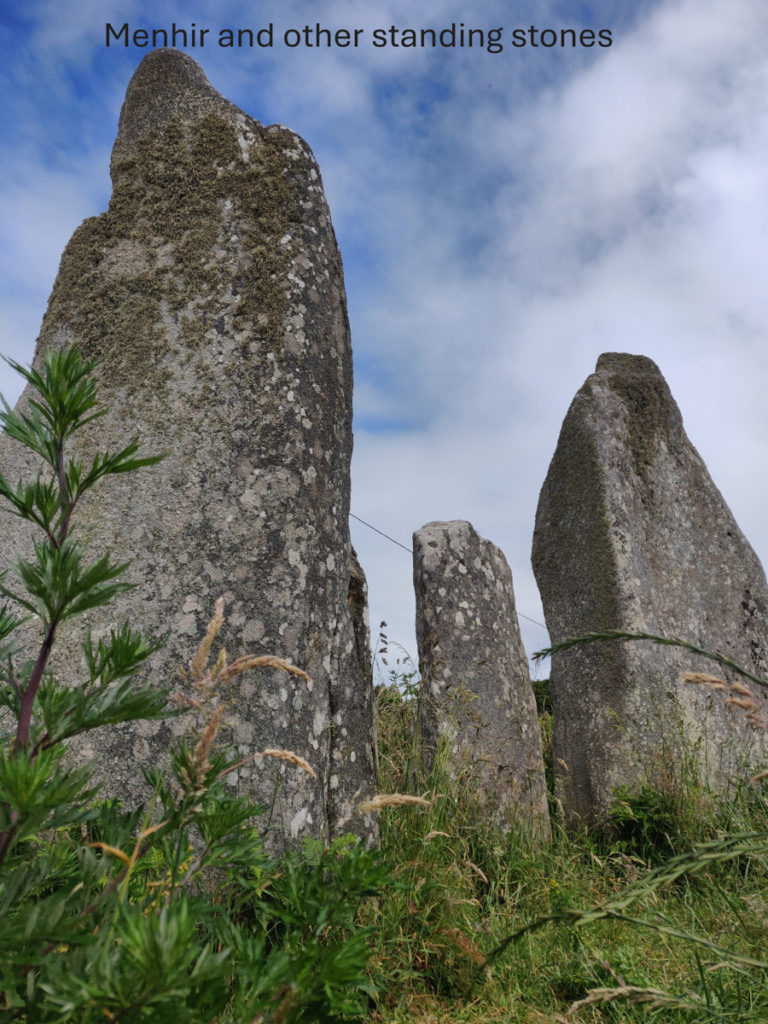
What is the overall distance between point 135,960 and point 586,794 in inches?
201

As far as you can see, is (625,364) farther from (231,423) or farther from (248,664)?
(248,664)

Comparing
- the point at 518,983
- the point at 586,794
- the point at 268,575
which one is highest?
the point at 268,575

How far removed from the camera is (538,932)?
3.07 m

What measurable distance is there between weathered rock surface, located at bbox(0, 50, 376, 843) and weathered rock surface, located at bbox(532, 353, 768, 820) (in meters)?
2.64

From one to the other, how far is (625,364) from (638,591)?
2.20 metres

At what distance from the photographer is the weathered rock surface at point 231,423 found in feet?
9.43

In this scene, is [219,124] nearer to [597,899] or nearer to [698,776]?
[597,899]

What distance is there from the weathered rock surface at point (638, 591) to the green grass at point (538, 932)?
1057 mm

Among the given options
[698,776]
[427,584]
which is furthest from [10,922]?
[698,776]

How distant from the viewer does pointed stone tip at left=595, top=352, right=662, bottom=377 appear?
6.79 metres

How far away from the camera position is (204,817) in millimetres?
1234

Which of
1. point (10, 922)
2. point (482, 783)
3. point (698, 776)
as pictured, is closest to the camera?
point (10, 922)

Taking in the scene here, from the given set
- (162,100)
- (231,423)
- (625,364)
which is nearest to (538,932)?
(231,423)

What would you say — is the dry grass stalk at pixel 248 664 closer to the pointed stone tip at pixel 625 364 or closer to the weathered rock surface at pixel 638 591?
the weathered rock surface at pixel 638 591
